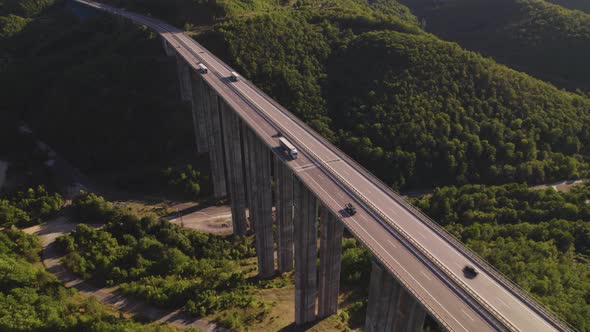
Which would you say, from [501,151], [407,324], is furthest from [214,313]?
[501,151]

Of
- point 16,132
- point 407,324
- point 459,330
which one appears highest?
point 459,330

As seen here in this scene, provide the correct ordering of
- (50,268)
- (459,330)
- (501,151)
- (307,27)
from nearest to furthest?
(459,330) → (50,268) → (501,151) → (307,27)

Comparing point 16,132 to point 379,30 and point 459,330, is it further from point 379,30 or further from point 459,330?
point 459,330

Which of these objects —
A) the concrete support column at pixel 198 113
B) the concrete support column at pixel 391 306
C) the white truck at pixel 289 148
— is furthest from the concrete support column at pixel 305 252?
the concrete support column at pixel 198 113

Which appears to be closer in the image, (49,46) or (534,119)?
(534,119)

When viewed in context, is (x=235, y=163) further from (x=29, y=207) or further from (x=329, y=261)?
(x=29, y=207)
